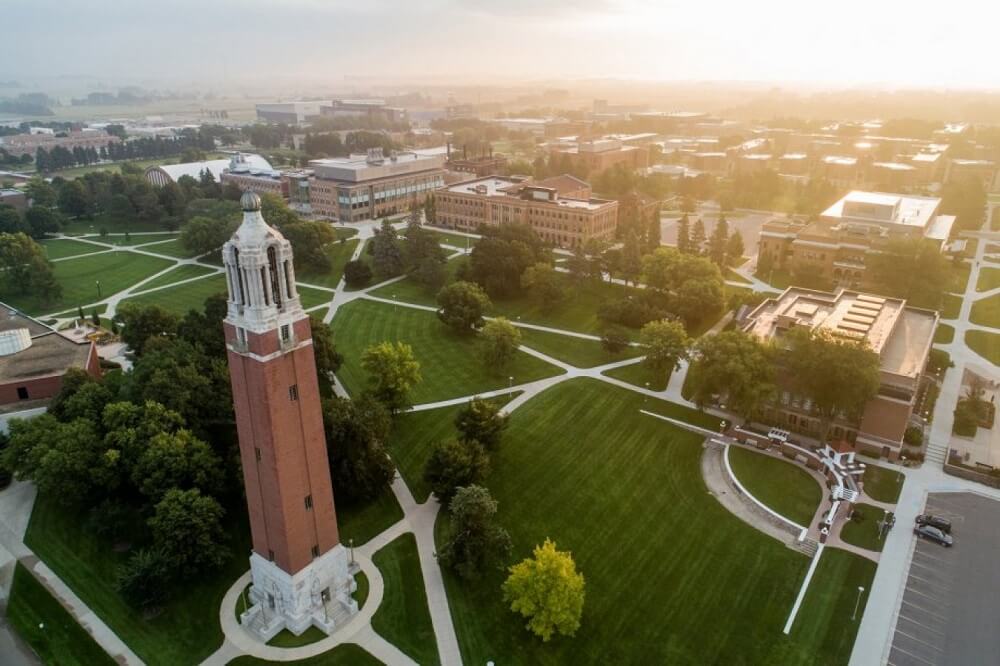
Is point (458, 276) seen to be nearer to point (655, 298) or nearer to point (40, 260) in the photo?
point (655, 298)

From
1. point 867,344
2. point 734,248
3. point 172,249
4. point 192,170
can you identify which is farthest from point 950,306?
point 192,170

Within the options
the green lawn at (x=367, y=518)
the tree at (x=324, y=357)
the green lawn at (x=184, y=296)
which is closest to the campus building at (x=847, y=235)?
the tree at (x=324, y=357)

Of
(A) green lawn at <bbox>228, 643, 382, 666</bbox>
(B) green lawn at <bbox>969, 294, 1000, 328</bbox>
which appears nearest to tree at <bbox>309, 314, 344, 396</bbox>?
(A) green lawn at <bbox>228, 643, 382, 666</bbox>

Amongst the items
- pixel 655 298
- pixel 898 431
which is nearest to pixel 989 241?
pixel 655 298

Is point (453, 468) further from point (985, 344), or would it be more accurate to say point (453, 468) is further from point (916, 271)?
point (916, 271)

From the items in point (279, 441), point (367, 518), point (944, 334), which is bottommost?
point (367, 518)

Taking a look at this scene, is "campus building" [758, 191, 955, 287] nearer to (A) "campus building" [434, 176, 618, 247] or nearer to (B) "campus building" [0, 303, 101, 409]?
(A) "campus building" [434, 176, 618, 247]

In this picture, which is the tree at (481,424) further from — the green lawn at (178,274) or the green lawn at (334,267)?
the green lawn at (178,274)
